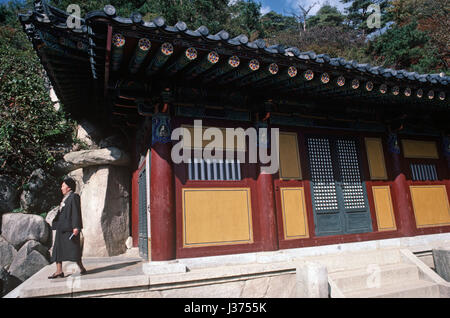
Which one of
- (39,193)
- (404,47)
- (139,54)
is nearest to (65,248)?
(139,54)

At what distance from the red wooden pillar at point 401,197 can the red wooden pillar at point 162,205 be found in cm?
543

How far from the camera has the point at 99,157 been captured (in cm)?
827

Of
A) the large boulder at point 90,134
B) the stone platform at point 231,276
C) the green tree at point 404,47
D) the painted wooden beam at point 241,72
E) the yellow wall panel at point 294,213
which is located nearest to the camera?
the stone platform at point 231,276

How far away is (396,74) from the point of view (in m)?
5.90

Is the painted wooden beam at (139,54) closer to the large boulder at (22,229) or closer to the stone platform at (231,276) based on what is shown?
the stone platform at (231,276)

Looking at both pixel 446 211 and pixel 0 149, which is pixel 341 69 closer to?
pixel 446 211

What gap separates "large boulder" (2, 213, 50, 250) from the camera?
803 centimetres

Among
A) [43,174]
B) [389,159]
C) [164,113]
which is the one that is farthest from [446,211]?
[43,174]

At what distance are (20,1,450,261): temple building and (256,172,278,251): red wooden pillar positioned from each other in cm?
2

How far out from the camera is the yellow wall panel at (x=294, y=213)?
613cm

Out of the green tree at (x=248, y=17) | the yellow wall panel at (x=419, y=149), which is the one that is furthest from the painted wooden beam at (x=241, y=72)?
the green tree at (x=248, y=17)

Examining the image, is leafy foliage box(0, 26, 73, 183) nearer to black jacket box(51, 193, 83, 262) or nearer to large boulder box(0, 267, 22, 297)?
large boulder box(0, 267, 22, 297)

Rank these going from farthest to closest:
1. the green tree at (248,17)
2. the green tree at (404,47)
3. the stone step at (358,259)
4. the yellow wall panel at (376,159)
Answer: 1. the green tree at (248,17)
2. the green tree at (404,47)
3. the yellow wall panel at (376,159)
4. the stone step at (358,259)

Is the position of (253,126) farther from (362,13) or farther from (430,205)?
(362,13)
